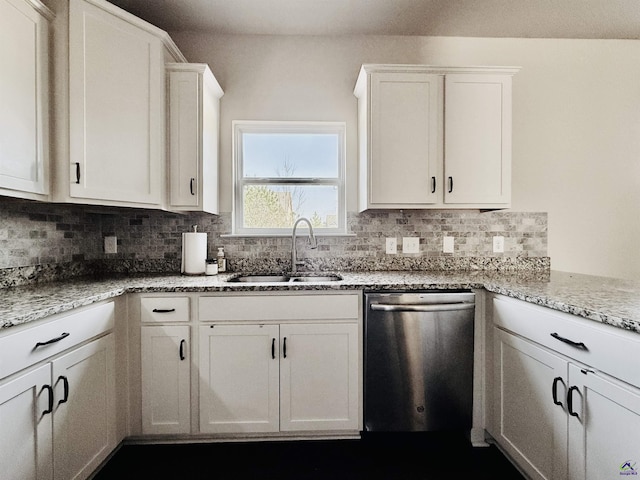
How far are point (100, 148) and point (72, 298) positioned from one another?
81 cm

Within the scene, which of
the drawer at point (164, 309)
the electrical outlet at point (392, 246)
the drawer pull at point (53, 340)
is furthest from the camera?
the electrical outlet at point (392, 246)

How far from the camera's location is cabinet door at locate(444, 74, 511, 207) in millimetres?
2283

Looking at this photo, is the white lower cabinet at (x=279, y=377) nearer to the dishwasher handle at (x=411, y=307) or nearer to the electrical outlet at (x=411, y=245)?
the dishwasher handle at (x=411, y=307)

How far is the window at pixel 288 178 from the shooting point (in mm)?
2660

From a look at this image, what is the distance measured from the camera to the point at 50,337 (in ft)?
4.42

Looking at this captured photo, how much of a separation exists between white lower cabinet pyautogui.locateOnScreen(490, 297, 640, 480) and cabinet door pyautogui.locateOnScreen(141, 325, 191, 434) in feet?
5.39

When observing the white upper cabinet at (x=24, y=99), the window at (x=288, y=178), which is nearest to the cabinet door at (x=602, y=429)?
the window at (x=288, y=178)

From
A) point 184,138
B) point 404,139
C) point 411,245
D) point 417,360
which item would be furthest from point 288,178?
point 417,360

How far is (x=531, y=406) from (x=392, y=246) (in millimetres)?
1282

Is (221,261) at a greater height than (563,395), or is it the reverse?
(221,261)

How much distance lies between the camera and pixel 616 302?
1423 millimetres

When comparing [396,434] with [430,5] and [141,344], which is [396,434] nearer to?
[141,344]

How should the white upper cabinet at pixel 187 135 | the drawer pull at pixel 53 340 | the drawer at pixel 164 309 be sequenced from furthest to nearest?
the white upper cabinet at pixel 187 135, the drawer at pixel 164 309, the drawer pull at pixel 53 340

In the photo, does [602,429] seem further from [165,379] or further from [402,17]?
[402,17]
